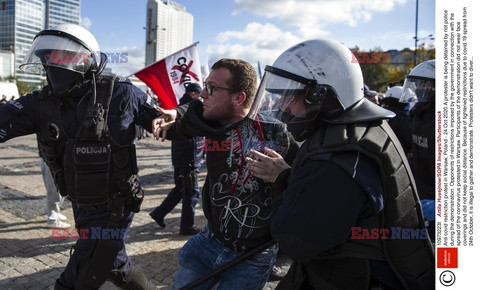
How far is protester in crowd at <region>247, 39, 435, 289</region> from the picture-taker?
1.37m

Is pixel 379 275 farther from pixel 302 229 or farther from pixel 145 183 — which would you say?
pixel 145 183

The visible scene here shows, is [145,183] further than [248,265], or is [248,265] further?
[145,183]

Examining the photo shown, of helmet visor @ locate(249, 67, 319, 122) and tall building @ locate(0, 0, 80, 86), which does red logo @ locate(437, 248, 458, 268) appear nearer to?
helmet visor @ locate(249, 67, 319, 122)

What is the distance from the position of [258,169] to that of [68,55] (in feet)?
5.57

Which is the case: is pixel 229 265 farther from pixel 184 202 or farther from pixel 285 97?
pixel 184 202

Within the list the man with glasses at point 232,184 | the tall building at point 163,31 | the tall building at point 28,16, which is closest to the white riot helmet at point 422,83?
the man with glasses at point 232,184

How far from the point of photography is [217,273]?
2145mm

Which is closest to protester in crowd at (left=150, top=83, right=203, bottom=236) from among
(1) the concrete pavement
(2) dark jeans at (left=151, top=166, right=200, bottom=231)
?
(2) dark jeans at (left=151, top=166, right=200, bottom=231)

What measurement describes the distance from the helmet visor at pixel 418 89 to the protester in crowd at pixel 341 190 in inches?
103

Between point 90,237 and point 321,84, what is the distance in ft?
6.37

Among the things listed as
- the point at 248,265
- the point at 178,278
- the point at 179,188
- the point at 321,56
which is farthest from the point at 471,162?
the point at 179,188

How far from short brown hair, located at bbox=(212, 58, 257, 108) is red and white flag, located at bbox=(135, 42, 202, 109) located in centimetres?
487

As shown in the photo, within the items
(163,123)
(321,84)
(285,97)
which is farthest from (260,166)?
(163,123)

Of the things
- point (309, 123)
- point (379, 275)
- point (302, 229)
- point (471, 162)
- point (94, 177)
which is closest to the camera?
point (302, 229)
